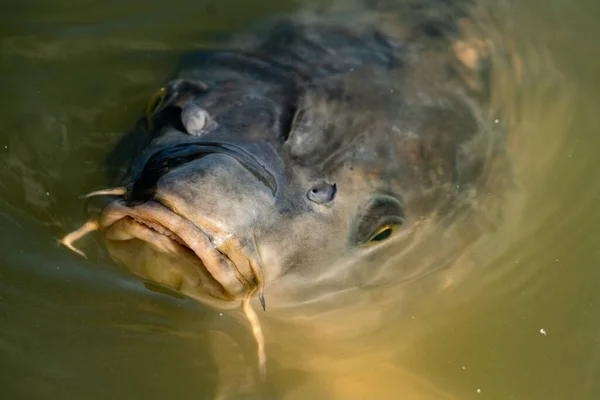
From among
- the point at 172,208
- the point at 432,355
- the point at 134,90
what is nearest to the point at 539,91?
the point at 432,355

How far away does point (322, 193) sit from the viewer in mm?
2785

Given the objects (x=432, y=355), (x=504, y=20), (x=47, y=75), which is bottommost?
(x=432, y=355)

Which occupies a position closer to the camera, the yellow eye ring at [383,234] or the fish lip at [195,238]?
the fish lip at [195,238]

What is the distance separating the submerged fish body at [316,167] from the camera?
7.93 feet

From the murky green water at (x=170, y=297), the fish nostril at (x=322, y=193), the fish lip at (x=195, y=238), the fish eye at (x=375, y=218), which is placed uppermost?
the fish lip at (x=195, y=238)

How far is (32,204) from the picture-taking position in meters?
3.23

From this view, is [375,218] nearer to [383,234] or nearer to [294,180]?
[383,234]

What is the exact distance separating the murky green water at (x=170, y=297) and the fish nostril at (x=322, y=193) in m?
0.69

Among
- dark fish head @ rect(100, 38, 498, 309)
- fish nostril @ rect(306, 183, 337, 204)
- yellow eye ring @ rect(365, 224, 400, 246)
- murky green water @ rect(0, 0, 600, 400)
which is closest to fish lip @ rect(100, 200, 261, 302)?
dark fish head @ rect(100, 38, 498, 309)

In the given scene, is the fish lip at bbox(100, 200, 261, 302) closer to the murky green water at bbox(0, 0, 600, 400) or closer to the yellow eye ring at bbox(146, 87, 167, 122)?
the murky green water at bbox(0, 0, 600, 400)

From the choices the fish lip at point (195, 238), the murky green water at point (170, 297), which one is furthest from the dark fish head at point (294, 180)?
the murky green water at point (170, 297)

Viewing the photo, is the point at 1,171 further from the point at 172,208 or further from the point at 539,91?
the point at 539,91

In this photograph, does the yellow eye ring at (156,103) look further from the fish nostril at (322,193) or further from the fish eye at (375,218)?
the fish eye at (375,218)

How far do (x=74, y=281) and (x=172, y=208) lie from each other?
37.0 inches
